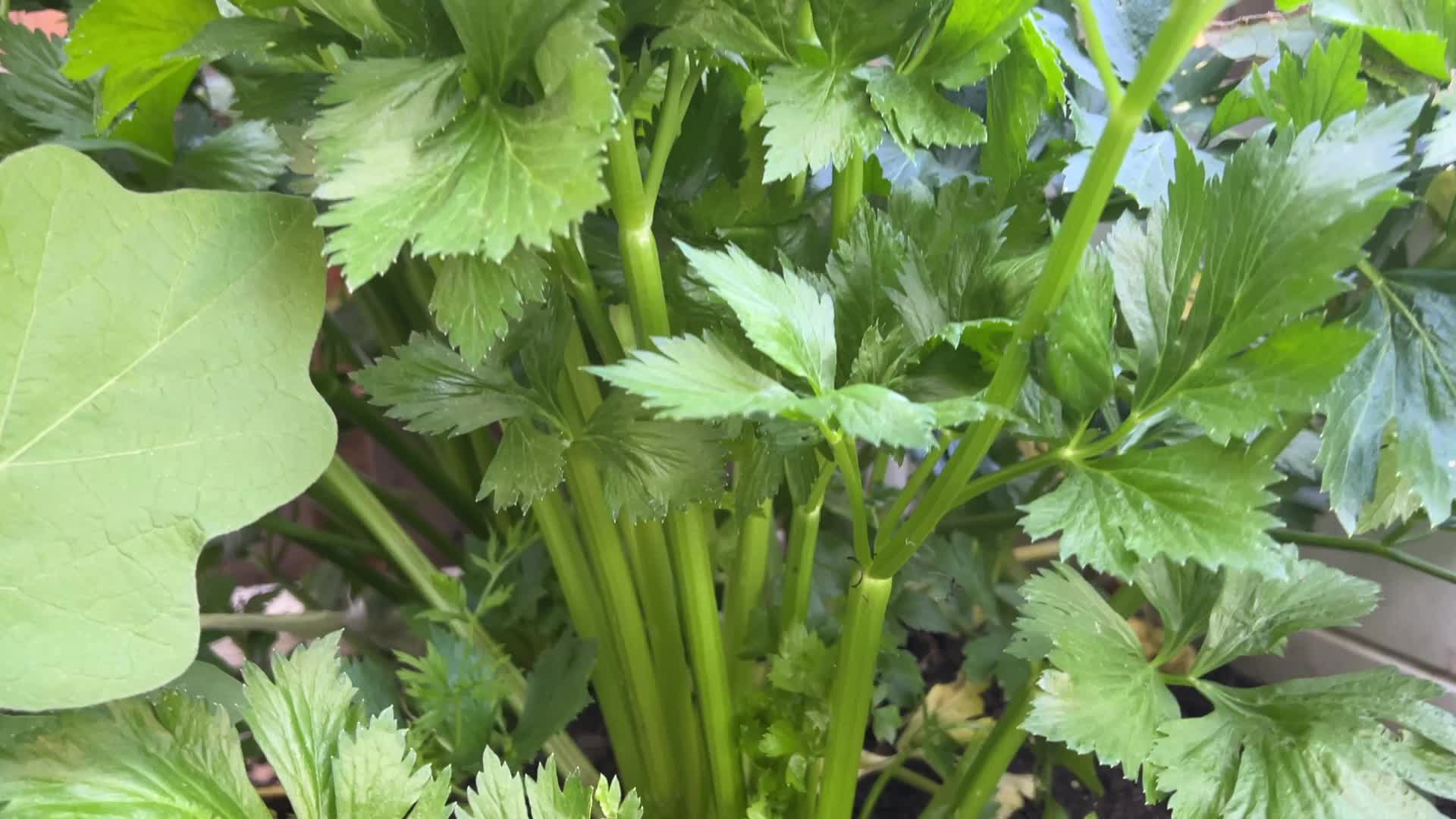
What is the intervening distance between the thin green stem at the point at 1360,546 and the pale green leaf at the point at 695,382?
0.37 m

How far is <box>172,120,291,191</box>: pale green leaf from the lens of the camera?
502 mm

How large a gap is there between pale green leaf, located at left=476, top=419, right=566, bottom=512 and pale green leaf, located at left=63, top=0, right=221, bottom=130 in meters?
0.21

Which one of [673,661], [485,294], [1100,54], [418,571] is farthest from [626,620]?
[1100,54]

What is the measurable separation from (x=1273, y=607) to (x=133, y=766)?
Result: 50cm

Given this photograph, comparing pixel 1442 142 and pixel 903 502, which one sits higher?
pixel 1442 142

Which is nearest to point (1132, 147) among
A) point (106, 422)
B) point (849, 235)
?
point (849, 235)

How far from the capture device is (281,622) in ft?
2.04

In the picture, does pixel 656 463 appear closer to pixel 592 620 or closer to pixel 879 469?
pixel 592 620

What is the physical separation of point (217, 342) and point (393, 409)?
0.10 meters

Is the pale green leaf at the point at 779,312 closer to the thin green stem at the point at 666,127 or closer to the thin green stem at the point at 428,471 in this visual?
the thin green stem at the point at 666,127

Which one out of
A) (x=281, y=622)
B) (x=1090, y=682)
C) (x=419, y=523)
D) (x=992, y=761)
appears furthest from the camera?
(x=419, y=523)

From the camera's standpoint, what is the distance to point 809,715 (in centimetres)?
46

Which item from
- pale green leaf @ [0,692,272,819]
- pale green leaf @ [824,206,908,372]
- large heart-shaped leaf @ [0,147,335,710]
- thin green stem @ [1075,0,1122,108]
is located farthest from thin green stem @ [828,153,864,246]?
pale green leaf @ [0,692,272,819]

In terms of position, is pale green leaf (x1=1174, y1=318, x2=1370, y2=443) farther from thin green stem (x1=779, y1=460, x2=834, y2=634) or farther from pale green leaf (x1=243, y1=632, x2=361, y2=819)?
pale green leaf (x1=243, y1=632, x2=361, y2=819)
